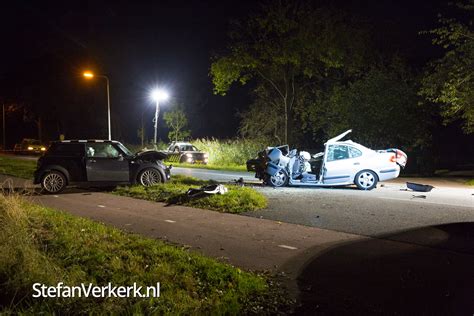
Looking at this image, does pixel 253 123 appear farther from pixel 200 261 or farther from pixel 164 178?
pixel 200 261

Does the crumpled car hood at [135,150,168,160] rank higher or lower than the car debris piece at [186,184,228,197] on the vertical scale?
higher

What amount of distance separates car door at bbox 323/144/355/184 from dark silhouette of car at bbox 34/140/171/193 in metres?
6.06

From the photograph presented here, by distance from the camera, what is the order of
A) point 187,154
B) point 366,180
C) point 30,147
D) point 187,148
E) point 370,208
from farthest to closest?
1. point 30,147
2. point 187,148
3. point 187,154
4. point 366,180
5. point 370,208

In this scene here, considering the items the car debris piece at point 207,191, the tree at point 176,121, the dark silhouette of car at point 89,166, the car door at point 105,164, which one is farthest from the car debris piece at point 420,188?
the tree at point 176,121

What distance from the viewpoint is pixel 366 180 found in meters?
15.9

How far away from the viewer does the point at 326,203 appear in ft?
41.5

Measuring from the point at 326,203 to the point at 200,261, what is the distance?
683 cm

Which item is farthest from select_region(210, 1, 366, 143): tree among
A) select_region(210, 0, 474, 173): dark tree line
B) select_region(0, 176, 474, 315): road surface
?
select_region(0, 176, 474, 315): road surface

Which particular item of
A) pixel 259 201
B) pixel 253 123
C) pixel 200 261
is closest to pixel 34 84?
pixel 253 123

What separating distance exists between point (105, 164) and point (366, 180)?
8873 millimetres

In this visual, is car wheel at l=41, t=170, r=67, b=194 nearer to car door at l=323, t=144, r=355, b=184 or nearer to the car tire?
the car tire

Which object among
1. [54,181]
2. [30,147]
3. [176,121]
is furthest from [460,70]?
[30,147]

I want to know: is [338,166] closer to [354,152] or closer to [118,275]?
[354,152]

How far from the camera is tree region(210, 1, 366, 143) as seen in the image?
94.2 feet
